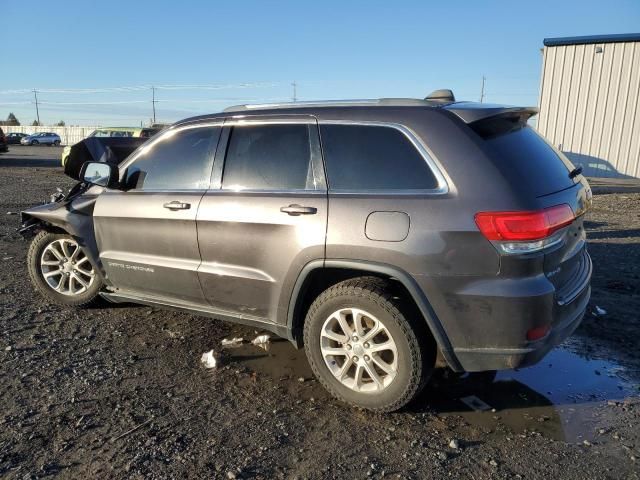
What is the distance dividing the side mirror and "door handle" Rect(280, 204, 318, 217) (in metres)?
1.73

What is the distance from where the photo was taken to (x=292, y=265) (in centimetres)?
335

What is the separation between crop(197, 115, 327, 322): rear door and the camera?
3.33 m

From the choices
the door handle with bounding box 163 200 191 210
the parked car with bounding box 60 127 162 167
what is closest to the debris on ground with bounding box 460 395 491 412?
the door handle with bounding box 163 200 191 210

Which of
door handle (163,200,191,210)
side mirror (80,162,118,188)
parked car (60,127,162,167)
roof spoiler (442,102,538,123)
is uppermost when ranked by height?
roof spoiler (442,102,538,123)

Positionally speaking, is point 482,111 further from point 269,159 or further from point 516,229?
point 269,159

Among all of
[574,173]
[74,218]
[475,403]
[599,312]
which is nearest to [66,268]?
[74,218]

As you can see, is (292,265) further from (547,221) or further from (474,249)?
(547,221)

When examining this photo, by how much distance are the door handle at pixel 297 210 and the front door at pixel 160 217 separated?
0.81 m

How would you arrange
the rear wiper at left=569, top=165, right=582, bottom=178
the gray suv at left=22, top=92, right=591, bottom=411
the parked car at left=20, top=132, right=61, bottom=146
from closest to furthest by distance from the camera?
the gray suv at left=22, top=92, right=591, bottom=411, the rear wiper at left=569, top=165, right=582, bottom=178, the parked car at left=20, top=132, right=61, bottom=146

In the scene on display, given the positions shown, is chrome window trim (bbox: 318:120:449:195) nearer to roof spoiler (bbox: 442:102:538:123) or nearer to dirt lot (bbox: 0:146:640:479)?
roof spoiler (bbox: 442:102:538:123)

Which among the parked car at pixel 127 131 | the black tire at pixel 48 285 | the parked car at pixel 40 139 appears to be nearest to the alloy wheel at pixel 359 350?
the black tire at pixel 48 285

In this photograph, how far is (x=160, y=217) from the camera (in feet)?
13.1

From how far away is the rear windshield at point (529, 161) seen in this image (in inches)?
115

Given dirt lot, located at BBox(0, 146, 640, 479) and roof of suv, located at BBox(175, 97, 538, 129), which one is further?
roof of suv, located at BBox(175, 97, 538, 129)
